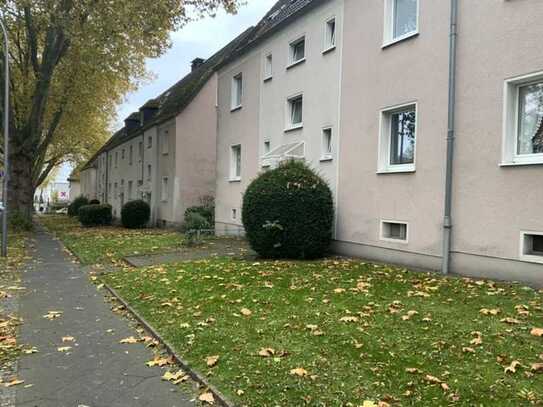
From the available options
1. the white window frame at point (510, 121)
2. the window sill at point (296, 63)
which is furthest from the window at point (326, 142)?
the white window frame at point (510, 121)

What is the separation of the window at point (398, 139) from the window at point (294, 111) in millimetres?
4419

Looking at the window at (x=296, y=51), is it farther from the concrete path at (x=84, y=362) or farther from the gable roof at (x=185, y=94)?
the concrete path at (x=84, y=362)

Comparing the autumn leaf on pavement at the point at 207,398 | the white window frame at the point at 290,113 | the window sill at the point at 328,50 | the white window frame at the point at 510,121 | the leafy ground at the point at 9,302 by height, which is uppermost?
the window sill at the point at 328,50

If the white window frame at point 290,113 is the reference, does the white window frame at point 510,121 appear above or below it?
below

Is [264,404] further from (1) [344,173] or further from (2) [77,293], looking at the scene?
(1) [344,173]

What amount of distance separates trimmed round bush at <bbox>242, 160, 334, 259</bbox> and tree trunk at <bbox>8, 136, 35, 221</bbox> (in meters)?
16.8

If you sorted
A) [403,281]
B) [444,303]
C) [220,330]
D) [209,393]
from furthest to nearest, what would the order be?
[403,281] < [444,303] < [220,330] < [209,393]

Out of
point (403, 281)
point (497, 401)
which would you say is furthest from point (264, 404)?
point (403, 281)

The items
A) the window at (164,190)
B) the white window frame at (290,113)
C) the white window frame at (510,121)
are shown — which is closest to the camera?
the white window frame at (510,121)

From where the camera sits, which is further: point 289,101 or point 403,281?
point 289,101

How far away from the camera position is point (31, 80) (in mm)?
25625

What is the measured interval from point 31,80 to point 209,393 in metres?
25.5

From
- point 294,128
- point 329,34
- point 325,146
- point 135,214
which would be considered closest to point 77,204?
Result: point 135,214

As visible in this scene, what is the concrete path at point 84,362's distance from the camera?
14.8 ft
